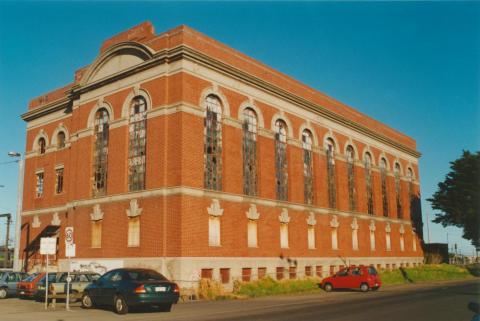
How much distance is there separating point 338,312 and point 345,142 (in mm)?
28404

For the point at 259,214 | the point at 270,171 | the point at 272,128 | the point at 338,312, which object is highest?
the point at 272,128

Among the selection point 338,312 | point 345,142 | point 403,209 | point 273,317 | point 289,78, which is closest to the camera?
point 273,317

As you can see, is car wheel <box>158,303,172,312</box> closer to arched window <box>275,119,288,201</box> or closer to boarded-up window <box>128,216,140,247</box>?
boarded-up window <box>128,216,140,247</box>

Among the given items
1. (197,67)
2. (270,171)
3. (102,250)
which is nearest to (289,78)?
(270,171)

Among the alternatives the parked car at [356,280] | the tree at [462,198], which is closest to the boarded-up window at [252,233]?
the parked car at [356,280]

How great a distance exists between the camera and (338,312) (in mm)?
17750

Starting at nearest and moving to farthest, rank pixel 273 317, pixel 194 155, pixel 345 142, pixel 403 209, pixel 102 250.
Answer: pixel 273 317
pixel 194 155
pixel 102 250
pixel 345 142
pixel 403 209

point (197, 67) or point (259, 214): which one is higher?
point (197, 67)

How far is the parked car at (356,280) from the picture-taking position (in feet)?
101

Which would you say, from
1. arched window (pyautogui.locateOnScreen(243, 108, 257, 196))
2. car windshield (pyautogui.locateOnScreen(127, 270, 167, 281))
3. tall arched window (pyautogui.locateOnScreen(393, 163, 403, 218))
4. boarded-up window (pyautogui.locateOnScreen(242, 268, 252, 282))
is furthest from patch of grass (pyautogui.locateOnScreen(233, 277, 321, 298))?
tall arched window (pyautogui.locateOnScreen(393, 163, 403, 218))

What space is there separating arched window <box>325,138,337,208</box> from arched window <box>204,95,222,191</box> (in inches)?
549

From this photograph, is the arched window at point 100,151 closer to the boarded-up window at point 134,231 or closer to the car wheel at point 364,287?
the boarded-up window at point 134,231

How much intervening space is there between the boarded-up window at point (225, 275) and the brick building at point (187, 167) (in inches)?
4.5

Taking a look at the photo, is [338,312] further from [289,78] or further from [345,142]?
[345,142]
